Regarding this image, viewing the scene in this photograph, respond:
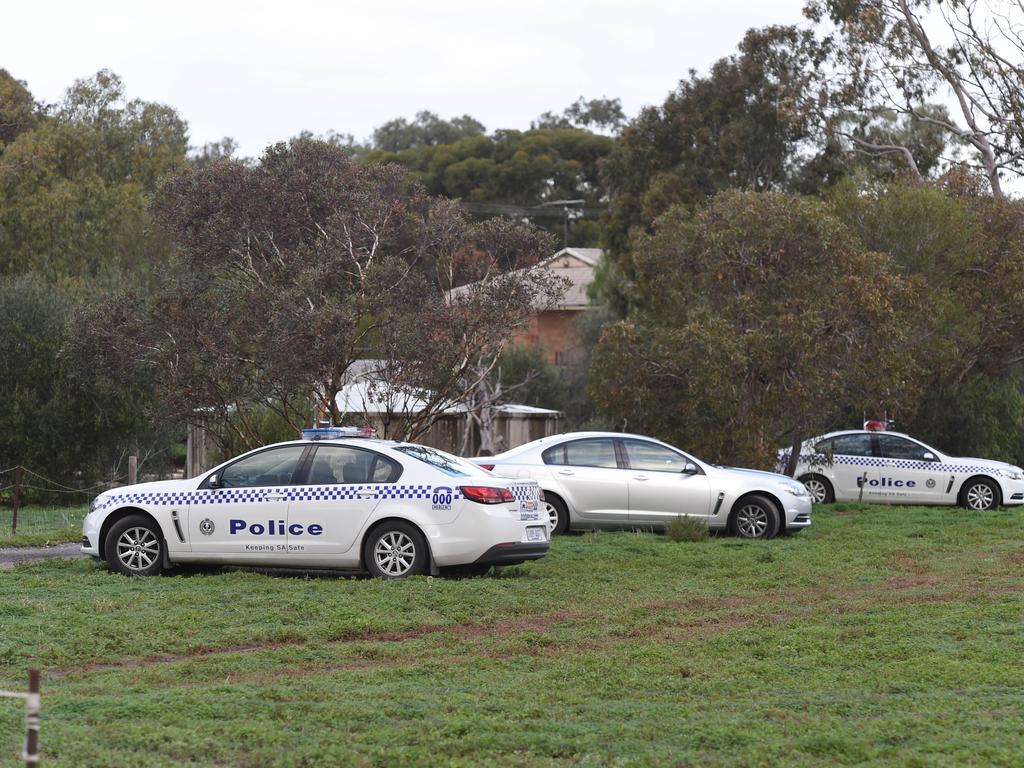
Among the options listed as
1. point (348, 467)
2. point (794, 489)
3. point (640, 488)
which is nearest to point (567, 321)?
point (794, 489)

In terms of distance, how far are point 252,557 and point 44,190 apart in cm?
2769

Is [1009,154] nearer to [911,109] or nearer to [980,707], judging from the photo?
[911,109]

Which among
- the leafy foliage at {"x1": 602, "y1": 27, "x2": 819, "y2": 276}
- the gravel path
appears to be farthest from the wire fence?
the leafy foliage at {"x1": 602, "y1": 27, "x2": 819, "y2": 276}

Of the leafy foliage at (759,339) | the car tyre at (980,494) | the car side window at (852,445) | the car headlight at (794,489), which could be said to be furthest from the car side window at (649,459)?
the car tyre at (980,494)

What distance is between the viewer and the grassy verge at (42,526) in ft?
56.3

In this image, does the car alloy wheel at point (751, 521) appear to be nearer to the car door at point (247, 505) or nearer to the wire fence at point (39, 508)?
the car door at point (247, 505)

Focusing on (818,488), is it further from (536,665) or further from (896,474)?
(536,665)

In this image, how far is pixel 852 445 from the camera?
24219 millimetres

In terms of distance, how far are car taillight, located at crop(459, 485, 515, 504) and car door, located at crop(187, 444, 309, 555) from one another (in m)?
1.66

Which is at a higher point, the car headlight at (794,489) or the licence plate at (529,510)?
the car headlight at (794,489)

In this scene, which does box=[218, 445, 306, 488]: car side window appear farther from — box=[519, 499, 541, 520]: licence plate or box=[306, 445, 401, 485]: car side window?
box=[519, 499, 541, 520]: licence plate

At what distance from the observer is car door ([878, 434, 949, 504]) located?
2377 centimetres

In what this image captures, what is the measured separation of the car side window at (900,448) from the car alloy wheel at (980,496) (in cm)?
95

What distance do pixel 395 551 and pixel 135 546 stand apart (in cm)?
262
